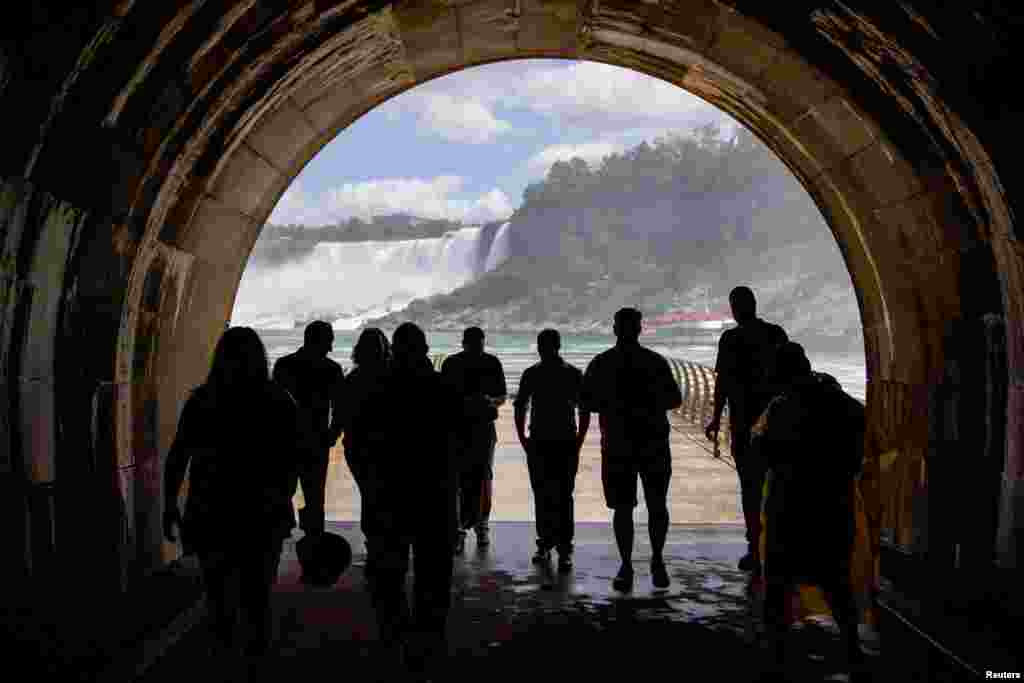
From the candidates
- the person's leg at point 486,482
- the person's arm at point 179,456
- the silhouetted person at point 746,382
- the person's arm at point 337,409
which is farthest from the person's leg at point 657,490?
the person's arm at point 179,456

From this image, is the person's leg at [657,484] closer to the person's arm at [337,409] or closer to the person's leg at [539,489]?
the person's leg at [539,489]

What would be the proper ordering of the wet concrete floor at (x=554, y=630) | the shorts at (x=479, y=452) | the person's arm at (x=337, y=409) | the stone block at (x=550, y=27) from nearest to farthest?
the wet concrete floor at (x=554, y=630) → the person's arm at (x=337, y=409) → the shorts at (x=479, y=452) → the stone block at (x=550, y=27)

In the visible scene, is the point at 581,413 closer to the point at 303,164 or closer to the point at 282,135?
the point at 282,135

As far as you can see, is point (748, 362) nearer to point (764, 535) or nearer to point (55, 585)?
point (764, 535)

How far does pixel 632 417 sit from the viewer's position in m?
6.56

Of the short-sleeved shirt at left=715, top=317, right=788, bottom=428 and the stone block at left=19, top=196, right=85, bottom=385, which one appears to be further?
the short-sleeved shirt at left=715, top=317, right=788, bottom=428

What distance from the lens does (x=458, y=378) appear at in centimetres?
725

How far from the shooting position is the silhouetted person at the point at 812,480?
459cm

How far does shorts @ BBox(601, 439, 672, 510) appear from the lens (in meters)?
6.54

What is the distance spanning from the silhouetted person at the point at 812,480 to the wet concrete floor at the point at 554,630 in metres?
0.66

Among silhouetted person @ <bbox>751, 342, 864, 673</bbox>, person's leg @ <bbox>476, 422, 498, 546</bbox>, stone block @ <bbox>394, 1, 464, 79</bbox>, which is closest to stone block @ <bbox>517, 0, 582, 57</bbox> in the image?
stone block @ <bbox>394, 1, 464, 79</bbox>

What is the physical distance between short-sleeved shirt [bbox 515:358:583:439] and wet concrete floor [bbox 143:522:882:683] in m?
1.06

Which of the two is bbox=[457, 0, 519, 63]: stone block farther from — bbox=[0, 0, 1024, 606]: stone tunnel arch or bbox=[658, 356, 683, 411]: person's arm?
bbox=[658, 356, 683, 411]: person's arm

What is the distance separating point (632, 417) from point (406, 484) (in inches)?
92.5
